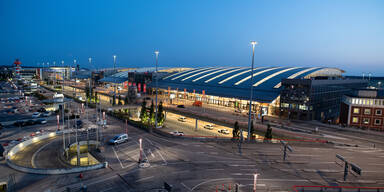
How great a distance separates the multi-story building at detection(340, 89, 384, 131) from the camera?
55.7 metres

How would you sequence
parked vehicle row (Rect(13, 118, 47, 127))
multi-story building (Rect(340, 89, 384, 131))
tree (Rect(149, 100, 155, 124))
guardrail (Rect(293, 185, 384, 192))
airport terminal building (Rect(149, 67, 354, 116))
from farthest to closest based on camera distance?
airport terminal building (Rect(149, 67, 354, 116)) → multi-story building (Rect(340, 89, 384, 131)) → tree (Rect(149, 100, 155, 124)) → parked vehicle row (Rect(13, 118, 47, 127)) → guardrail (Rect(293, 185, 384, 192))

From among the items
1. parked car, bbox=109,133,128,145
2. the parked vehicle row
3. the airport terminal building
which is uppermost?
the airport terminal building

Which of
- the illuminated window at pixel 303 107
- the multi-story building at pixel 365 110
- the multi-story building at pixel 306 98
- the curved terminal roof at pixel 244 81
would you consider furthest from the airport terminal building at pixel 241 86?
the multi-story building at pixel 365 110

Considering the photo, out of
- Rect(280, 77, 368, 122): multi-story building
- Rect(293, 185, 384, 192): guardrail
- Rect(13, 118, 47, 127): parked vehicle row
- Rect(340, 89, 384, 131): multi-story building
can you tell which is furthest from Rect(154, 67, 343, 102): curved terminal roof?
Rect(13, 118, 47, 127): parked vehicle row

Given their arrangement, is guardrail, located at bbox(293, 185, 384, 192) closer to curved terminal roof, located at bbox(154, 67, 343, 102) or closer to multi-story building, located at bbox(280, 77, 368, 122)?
multi-story building, located at bbox(280, 77, 368, 122)

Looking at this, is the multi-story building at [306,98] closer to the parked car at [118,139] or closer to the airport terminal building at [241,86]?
the airport terminal building at [241,86]

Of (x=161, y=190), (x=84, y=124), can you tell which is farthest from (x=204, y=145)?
(x=84, y=124)

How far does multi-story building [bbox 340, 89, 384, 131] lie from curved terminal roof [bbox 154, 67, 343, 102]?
739 inches

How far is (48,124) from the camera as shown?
50625mm

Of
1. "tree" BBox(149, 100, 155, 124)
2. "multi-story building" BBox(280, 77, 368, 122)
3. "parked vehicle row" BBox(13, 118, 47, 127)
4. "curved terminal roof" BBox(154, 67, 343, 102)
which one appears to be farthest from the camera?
"curved terminal roof" BBox(154, 67, 343, 102)

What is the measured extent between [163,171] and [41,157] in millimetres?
18458

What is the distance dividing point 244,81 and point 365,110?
37.9 m

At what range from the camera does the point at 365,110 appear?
56844 mm

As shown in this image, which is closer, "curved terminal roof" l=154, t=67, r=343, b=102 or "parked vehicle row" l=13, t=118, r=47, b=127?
"parked vehicle row" l=13, t=118, r=47, b=127
